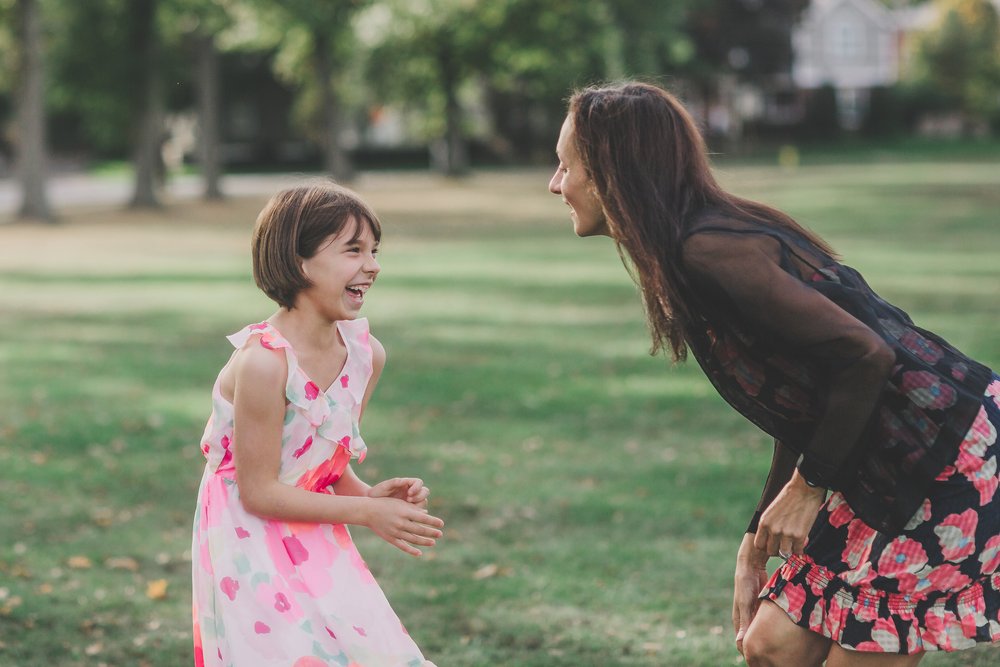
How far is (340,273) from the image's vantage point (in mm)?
2908

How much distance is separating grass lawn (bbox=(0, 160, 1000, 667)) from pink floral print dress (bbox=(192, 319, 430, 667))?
4.25 feet

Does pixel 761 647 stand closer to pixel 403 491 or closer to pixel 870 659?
pixel 870 659

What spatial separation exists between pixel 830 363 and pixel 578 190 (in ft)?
2.25

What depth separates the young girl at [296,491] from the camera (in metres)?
2.84

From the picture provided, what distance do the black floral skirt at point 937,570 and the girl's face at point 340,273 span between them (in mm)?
1228

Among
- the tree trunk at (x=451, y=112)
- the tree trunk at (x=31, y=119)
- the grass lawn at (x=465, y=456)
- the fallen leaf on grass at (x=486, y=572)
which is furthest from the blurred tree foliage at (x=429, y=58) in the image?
the fallen leaf on grass at (x=486, y=572)

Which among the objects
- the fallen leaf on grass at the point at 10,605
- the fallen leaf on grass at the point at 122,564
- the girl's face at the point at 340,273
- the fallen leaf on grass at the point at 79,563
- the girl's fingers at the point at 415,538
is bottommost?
the fallen leaf on grass at the point at 122,564

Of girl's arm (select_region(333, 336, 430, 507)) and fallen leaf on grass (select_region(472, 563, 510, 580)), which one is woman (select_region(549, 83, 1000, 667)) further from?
fallen leaf on grass (select_region(472, 563, 510, 580))

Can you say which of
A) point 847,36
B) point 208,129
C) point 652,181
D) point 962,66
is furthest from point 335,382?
point 847,36

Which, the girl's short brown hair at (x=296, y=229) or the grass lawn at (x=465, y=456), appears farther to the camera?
the grass lawn at (x=465, y=456)

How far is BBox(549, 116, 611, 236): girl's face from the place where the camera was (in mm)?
2914

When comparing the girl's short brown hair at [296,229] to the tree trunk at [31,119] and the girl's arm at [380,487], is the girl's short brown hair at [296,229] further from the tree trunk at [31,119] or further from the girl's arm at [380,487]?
the tree trunk at [31,119]

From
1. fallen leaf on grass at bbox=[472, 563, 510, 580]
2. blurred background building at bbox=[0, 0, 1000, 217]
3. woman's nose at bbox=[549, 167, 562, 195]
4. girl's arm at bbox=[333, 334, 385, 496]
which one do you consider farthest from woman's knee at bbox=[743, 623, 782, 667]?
blurred background building at bbox=[0, 0, 1000, 217]

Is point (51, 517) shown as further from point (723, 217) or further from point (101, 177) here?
point (101, 177)
